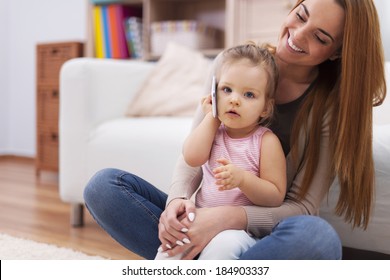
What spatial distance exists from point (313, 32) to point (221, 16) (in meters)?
1.76

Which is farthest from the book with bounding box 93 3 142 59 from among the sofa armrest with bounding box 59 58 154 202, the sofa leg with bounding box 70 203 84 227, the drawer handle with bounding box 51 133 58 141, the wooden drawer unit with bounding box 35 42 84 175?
the sofa leg with bounding box 70 203 84 227

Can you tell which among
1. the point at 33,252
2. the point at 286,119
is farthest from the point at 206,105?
the point at 33,252

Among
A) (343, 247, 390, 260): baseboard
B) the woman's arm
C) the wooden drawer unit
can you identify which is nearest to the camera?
the woman's arm

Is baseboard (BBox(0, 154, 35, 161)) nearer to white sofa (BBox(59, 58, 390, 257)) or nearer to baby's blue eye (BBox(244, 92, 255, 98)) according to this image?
white sofa (BBox(59, 58, 390, 257))

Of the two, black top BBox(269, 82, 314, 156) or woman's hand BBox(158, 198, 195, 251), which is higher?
black top BBox(269, 82, 314, 156)

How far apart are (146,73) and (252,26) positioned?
21.7 inches

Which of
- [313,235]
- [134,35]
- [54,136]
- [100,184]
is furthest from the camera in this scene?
[54,136]

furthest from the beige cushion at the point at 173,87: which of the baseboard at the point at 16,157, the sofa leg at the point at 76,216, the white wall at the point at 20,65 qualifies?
the baseboard at the point at 16,157

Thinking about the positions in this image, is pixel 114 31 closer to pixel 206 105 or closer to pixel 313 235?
pixel 206 105

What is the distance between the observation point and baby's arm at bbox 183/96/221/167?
99 centimetres

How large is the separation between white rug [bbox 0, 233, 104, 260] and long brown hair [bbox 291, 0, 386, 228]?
718 mm

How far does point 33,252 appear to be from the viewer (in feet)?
4.84

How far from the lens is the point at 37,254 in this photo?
1459 millimetres

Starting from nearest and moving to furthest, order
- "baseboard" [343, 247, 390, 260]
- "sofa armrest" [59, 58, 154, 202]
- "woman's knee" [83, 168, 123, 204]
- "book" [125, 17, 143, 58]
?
"woman's knee" [83, 168, 123, 204] < "baseboard" [343, 247, 390, 260] < "sofa armrest" [59, 58, 154, 202] < "book" [125, 17, 143, 58]
